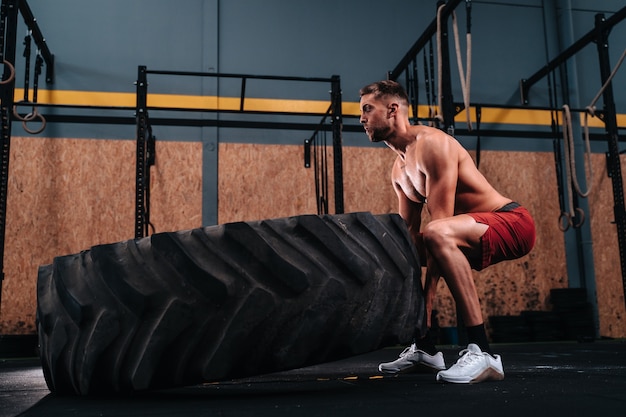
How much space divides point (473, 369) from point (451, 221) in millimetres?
435

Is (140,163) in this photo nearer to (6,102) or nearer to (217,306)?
(6,102)

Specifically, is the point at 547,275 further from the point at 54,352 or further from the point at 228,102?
the point at 54,352

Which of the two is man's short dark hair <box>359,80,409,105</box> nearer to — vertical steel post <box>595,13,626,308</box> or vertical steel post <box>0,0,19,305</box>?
vertical steel post <box>0,0,19,305</box>

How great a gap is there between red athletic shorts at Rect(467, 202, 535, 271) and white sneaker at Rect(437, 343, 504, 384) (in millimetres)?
296

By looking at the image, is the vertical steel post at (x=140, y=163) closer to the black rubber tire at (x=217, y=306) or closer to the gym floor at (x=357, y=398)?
the gym floor at (x=357, y=398)

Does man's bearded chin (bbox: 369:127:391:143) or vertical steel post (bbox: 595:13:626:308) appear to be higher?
vertical steel post (bbox: 595:13:626:308)

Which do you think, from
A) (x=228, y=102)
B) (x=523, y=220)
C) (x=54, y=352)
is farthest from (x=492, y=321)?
(x=54, y=352)

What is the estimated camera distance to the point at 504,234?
1.88 meters

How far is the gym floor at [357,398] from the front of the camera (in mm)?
1112

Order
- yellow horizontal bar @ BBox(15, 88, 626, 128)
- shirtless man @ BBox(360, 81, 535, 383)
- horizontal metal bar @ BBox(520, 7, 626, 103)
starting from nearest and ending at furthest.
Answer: shirtless man @ BBox(360, 81, 535, 383) → horizontal metal bar @ BBox(520, 7, 626, 103) → yellow horizontal bar @ BBox(15, 88, 626, 128)

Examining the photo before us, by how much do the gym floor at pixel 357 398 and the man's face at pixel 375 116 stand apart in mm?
832

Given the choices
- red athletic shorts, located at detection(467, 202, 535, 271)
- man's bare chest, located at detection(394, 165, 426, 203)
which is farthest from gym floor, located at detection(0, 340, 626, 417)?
man's bare chest, located at detection(394, 165, 426, 203)

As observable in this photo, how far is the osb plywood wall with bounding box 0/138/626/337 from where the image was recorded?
4.80 metres

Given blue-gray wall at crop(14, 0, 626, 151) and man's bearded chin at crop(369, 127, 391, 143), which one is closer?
man's bearded chin at crop(369, 127, 391, 143)
